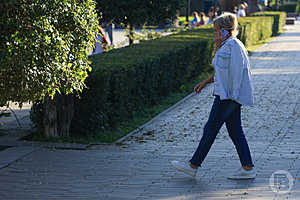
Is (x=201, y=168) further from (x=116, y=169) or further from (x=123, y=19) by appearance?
(x=123, y=19)

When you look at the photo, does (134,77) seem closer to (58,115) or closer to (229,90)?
(58,115)

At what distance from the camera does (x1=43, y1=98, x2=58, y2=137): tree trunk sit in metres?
8.09

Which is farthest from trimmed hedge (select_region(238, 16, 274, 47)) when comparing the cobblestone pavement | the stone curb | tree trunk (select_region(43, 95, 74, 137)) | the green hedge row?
the stone curb

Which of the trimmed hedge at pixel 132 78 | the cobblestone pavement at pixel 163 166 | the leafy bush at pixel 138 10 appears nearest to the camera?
the cobblestone pavement at pixel 163 166

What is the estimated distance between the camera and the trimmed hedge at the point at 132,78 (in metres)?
8.29

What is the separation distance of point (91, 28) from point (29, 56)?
3.96 feet

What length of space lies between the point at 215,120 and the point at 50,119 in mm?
2867

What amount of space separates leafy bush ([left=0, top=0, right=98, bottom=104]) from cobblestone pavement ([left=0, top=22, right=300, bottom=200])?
96 cm

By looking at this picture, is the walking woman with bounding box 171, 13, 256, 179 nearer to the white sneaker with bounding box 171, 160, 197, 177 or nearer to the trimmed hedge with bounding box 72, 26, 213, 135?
the white sneaker with bounding box 171, 160, 197, 177

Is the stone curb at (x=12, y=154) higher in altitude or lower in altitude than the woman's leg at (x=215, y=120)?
lower

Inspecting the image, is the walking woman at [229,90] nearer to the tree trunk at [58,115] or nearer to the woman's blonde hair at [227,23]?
the woman's blonde hair at [227,23]

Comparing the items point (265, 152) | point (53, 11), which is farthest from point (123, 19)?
point (53, 11)

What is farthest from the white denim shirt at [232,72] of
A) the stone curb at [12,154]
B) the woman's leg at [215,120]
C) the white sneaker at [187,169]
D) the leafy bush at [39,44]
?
the stone curb at [12,154]

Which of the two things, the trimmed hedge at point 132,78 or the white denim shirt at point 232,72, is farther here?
the trimmed hedge at point 132,78
